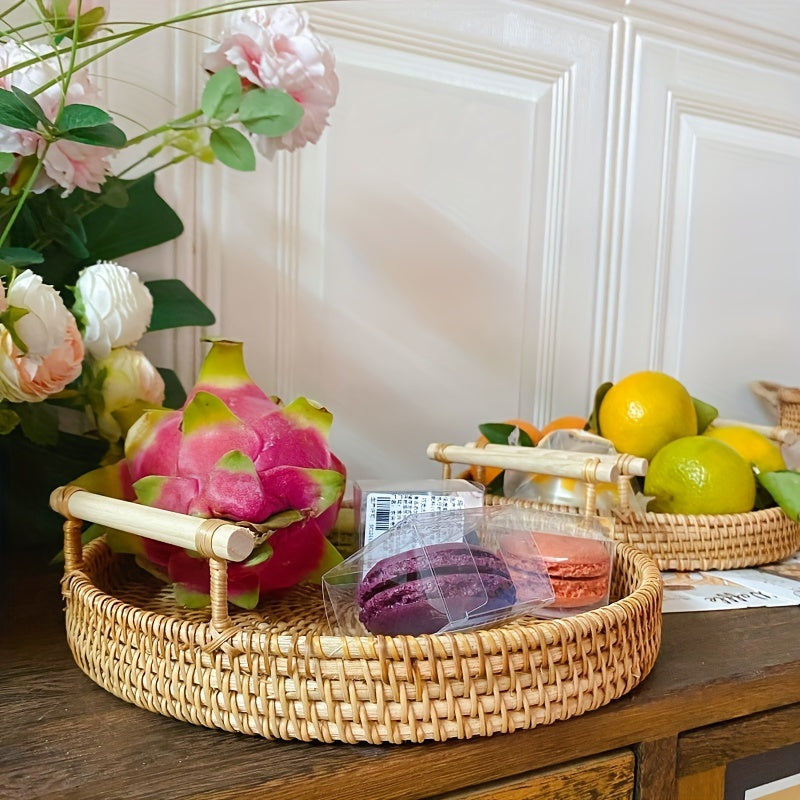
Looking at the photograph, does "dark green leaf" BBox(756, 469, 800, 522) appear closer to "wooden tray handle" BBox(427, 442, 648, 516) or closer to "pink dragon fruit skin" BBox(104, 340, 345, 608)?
"wooden tray handle" BBox(427, 442, 648, 516)

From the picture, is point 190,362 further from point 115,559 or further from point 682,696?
point 682,696

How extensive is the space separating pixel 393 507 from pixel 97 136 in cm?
34

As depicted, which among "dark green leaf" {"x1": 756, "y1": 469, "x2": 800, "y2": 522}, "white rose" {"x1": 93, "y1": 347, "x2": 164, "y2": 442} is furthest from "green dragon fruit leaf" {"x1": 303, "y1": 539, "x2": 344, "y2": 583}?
"dark green leaf" {"x1": 756, "y1": 469, "x2": 800, "y2": 522}

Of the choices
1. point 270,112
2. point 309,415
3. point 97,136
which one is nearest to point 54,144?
point 97,136

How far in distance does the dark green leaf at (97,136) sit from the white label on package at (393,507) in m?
0.32

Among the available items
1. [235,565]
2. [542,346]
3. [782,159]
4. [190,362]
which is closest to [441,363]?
[542,346]

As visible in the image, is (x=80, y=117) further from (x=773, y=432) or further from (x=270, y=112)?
(x=773, y=432)

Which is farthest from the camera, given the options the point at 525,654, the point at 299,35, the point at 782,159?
the point at 782,159

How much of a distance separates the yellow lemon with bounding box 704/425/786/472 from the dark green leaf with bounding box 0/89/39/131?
2.46ft

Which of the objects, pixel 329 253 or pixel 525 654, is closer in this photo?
pixel 525 654

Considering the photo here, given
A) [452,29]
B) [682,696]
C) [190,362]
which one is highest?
[452,29]

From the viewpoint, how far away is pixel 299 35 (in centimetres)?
58

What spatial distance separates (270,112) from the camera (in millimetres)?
559

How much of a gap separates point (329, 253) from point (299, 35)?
37 centimetres
